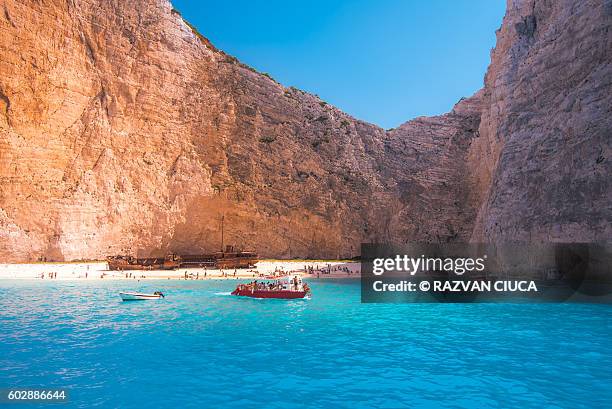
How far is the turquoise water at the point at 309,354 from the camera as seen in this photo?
11.1 meters

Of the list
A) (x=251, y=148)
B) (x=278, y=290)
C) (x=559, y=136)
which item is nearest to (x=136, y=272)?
(x=278, y=290)

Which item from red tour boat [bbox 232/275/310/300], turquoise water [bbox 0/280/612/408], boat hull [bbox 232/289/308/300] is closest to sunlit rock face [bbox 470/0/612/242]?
turquoise water [bbox 0/280/612/408]

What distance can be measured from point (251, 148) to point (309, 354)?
56.4 meters

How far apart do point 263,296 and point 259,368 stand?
18039 mm

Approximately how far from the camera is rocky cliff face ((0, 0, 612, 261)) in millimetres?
37156

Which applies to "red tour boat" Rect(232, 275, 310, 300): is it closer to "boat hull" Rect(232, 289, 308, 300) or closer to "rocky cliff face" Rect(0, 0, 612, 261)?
"boat hull" Rect(232, 289, 308, 300)

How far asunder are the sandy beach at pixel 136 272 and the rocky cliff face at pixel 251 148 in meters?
4.64

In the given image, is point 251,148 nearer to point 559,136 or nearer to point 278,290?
point 278,290

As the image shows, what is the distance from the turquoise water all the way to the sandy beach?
1705 cm

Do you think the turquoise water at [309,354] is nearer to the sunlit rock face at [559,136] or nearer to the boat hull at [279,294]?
the boat hull at [279,294]

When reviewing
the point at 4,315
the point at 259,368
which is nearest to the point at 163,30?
the point at 4,315

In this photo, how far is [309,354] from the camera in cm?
1518

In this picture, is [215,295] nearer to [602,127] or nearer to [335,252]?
[602,127]

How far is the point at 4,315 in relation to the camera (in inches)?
882
